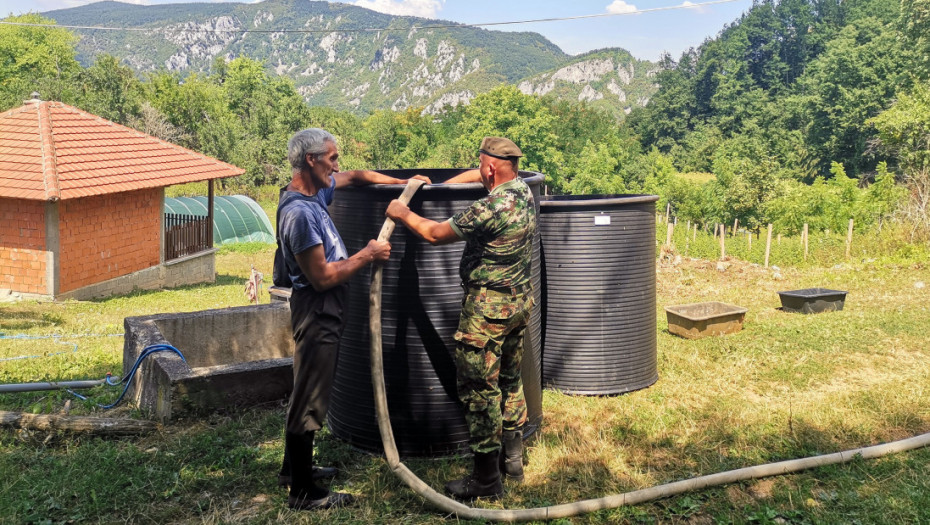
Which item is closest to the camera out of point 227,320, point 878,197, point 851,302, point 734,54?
point 227,320

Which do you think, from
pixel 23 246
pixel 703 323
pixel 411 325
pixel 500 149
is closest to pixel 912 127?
pixel 703 323

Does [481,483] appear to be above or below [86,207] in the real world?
below

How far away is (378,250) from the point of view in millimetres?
3898

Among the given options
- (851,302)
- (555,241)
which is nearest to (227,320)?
(555,241)

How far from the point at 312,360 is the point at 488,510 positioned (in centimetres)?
115

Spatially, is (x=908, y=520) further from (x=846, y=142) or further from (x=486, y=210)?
(x=846, y=142)

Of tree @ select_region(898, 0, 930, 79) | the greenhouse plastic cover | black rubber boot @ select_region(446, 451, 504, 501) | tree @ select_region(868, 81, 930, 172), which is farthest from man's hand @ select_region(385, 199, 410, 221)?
tree @ select_region(898, 0, 930, 79)

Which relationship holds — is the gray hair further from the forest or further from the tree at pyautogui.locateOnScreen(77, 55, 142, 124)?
the tree at pyautogui.locateOnScreen(77, 55, 142, 124)

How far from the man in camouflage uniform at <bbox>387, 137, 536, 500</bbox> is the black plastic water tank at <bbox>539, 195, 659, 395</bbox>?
6.26 feet

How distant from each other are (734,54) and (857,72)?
4313cm

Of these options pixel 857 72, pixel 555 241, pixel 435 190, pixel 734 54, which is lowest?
pixel 555 241

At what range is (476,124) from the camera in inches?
2240

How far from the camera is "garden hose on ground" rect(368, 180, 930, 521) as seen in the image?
12.4ft

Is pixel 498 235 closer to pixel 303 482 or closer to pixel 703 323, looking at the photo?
pixel 303 482
